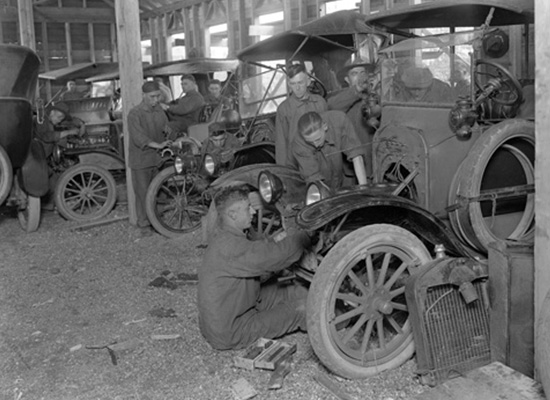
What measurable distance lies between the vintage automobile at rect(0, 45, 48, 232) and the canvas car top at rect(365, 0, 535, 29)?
414 centimetres

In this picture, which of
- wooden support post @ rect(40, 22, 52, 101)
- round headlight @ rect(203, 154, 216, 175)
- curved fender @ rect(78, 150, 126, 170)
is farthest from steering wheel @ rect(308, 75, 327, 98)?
wooden support post @ rect(40, 22, 52, 101)

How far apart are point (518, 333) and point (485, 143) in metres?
1.27

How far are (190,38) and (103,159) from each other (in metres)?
8.24

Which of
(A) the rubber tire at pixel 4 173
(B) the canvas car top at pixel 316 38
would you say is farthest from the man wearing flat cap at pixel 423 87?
(A) the rubber tire at pixel 4 173

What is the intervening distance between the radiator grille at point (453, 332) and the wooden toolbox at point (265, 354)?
0.90m

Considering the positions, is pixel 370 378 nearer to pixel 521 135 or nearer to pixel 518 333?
pixel 518 333

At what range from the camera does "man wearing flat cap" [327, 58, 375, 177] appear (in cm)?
598

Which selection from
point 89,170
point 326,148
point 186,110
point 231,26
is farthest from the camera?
point 231,26

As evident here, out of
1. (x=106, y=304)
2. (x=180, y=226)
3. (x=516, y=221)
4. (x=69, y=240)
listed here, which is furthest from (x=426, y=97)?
(x=69, y=240)

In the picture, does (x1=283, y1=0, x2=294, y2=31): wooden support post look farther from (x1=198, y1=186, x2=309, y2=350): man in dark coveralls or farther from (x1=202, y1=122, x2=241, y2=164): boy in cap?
(x1=198, y1=186, x2=309, y2=350): man in dark coveralls

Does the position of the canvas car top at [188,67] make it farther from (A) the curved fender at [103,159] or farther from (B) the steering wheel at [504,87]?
(B) the steering wheel at [504,87]

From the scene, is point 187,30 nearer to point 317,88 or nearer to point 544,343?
point 317,88

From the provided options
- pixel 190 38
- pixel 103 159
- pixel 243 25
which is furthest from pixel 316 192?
pixel 190 38

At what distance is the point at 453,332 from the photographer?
3.92 meters
